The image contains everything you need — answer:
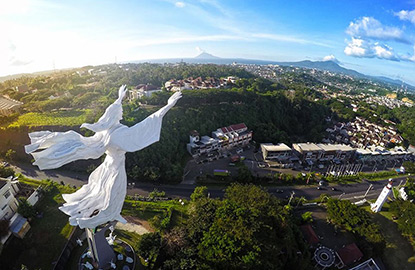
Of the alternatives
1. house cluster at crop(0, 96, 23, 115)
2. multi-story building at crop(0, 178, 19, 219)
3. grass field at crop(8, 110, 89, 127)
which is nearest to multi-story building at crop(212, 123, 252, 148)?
grass field at crop(8, 110, 89, 127)

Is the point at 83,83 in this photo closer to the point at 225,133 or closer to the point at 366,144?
the point at 225,133

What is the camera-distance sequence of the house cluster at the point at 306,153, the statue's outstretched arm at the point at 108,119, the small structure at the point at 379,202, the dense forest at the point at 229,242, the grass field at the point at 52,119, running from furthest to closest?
the house cluster at the point at 306,153 < the grass field at the point at 52,119 < the small structure at the point at 379,202 < the dense forest at the point at 229,242 < the statue's outstretched arm at the point at 108,119

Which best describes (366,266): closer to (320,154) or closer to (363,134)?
(320,154)

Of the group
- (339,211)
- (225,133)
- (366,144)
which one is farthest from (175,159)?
(366,144)

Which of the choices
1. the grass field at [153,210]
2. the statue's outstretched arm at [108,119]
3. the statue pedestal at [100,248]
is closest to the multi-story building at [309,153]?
the grass field at [153,210]

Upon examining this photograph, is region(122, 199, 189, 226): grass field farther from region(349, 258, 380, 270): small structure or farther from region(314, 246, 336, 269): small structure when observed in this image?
region(349, 258, 380, 270): small structure

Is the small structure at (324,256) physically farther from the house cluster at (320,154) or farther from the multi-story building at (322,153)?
the multi-story building at (322,153)
